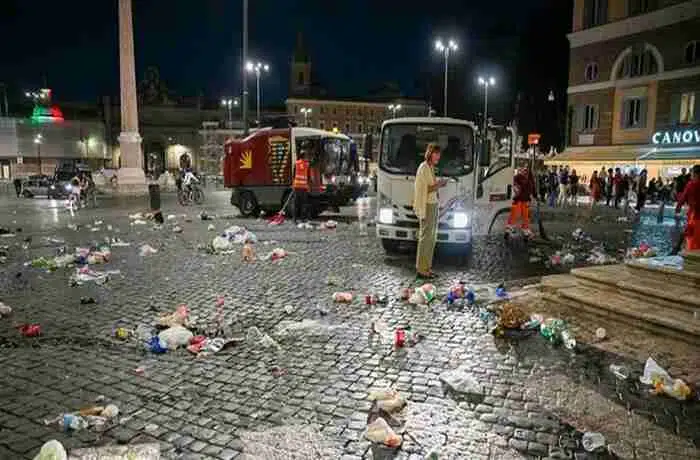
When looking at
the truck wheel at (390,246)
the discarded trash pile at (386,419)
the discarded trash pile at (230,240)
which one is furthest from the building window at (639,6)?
the discarded trash pile at (386,419)

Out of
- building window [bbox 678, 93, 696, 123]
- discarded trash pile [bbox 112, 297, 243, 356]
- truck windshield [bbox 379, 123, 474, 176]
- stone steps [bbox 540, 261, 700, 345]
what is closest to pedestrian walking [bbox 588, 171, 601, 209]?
building window [bbox 678, 93, 696, 123]

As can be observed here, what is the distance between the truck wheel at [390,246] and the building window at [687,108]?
26.3 meters

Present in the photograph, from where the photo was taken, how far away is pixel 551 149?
48250 mm

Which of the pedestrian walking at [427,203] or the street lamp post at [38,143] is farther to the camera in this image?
the street lamp post at [38,143]

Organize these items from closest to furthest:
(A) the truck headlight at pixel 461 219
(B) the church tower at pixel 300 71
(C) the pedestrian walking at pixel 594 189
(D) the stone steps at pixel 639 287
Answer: (D) the stone steps at pixel 639 287 → (A) the truck headlight at pixel 461 219 → (C) the pedestrian walking at pixel 594 189 → (B) the church tower at pixel 300 71

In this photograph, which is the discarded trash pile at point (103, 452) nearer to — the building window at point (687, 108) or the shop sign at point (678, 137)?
the shop sign at point (678, 137)

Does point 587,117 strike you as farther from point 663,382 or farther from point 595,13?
point 663,382

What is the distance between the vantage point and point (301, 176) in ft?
54.8

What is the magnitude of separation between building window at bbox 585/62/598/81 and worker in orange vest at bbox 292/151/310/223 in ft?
87.1

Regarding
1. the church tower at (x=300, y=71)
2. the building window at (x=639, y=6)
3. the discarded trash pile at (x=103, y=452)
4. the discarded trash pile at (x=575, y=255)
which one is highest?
the church tower at (x=300, y=71)

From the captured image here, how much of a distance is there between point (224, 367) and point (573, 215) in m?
19.3

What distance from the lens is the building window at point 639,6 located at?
31.3 m

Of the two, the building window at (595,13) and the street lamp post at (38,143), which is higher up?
the building window at (595,13)

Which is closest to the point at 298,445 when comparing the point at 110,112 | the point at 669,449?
the point at 669,449
